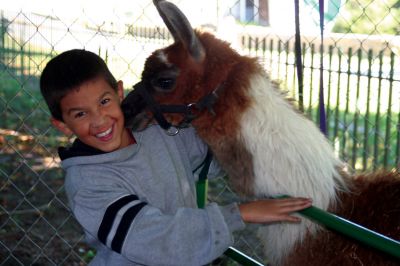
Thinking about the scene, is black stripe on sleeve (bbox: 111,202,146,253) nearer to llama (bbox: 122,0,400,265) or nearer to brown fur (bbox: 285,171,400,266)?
llama (bbox: 122,0,400,265)

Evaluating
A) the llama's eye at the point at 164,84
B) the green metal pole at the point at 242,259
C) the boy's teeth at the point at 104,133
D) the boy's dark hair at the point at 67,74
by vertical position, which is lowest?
the green metal pole at the point at 242,259

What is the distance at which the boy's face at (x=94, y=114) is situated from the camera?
2012 millimetres

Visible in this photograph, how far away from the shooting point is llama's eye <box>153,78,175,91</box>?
7.45 feet

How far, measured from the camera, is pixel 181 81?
2.26 m

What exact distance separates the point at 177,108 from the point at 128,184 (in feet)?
1.29

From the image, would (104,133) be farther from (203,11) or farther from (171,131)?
(203,11)

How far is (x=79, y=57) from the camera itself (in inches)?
81.7

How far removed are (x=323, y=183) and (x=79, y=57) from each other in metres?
1.00

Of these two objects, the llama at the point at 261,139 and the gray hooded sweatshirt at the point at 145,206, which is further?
the llama at the point at 261,139

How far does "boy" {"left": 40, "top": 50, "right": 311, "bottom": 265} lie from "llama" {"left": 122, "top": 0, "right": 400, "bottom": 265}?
0.16 metres

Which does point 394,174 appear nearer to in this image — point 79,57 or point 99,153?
point 99,153

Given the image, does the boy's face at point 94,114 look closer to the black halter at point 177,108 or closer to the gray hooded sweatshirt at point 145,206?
the gray hooded sweatshirt at point 145,206

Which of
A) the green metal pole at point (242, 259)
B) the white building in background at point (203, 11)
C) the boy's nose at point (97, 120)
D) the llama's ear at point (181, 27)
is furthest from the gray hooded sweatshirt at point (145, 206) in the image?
the white building in background at point (203, 11)

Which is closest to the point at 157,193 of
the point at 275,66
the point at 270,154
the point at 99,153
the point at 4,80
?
the point at 99,153
